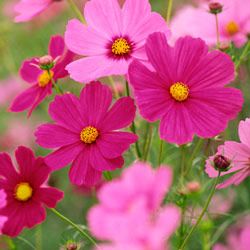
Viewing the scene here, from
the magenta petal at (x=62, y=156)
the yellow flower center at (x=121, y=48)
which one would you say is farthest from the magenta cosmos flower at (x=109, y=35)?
the magenta petal at (x=62, y=156)

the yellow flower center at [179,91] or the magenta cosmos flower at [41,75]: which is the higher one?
the yellow flower center at [179,91]

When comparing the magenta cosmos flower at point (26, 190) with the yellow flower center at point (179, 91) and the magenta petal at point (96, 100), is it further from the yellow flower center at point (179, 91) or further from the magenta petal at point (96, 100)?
the yellow flower center at point (179, 91)

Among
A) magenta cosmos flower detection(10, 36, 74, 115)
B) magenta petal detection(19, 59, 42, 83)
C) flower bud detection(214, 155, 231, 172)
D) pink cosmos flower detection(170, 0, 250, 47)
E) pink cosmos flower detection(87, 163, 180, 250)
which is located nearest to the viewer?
pink cosmos flower detection(87, 163, 180, 250)

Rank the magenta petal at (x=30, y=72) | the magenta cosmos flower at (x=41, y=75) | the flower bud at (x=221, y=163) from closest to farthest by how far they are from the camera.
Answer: the flower bud at (x=221, y=163)
the magenta cosmos flower at (x=41, y=75)
the magenta petal at (x=30, y=72)

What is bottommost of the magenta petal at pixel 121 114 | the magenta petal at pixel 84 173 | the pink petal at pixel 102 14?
the magenta petal at pixel 84 173

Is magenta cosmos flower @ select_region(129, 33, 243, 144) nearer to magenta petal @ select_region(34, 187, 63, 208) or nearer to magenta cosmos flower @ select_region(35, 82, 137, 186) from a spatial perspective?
magenta cosmos flower @ select_region(35, 82, 137, 186)

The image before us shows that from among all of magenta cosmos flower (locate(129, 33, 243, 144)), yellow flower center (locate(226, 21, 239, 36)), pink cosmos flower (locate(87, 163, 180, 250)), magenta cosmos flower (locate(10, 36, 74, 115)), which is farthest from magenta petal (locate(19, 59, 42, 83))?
pink cosmos flower (locate(87, 163, 180, 250))

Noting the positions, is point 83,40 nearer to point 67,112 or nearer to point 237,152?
point 67,112
